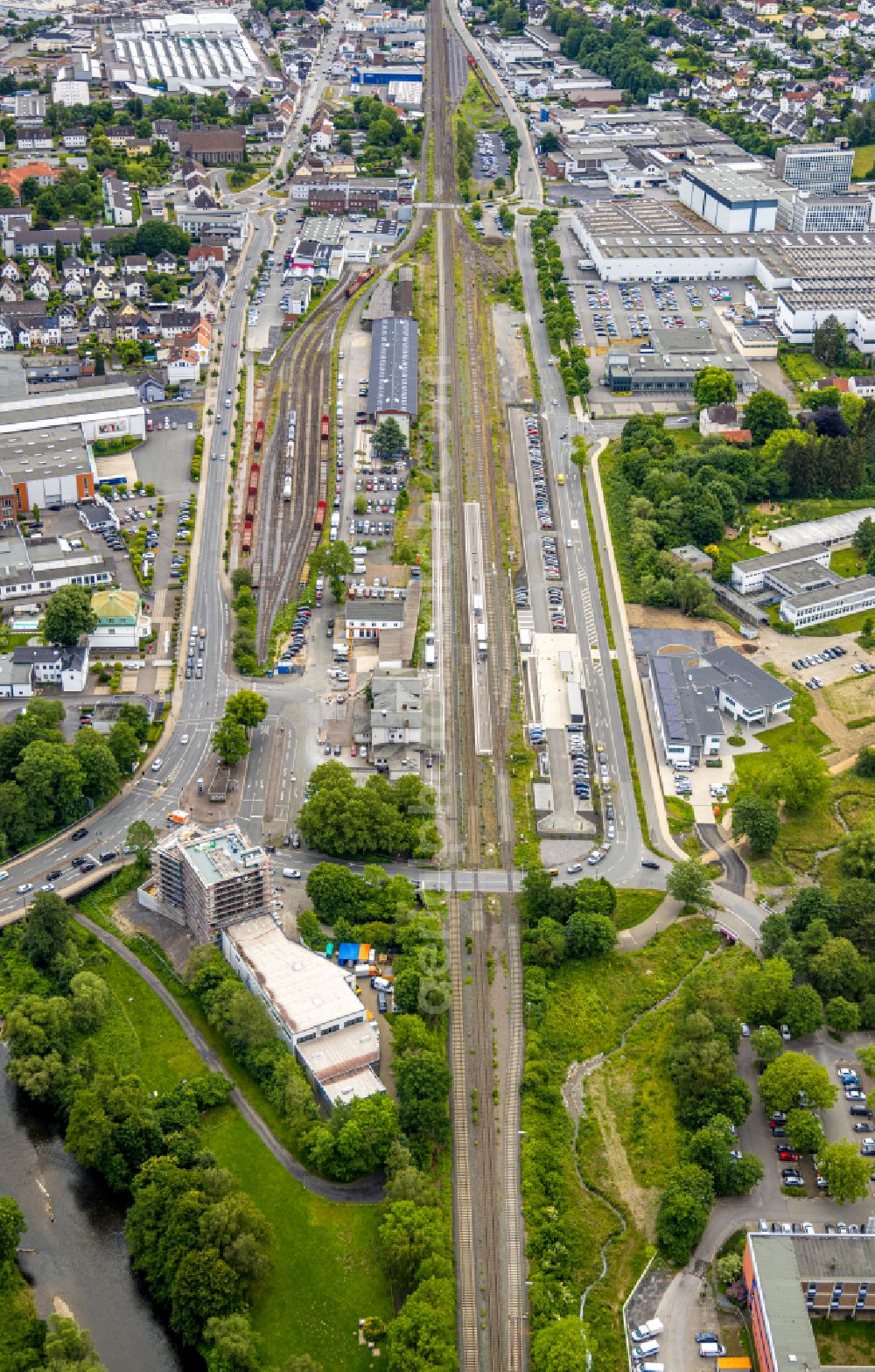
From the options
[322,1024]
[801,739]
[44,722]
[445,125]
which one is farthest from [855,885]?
[445,125]

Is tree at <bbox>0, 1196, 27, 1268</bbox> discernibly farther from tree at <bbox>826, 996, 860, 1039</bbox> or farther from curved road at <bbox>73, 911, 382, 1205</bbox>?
tree at <bbox>826, 996, 860, 1039</bbox>

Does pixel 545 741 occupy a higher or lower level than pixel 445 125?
lower

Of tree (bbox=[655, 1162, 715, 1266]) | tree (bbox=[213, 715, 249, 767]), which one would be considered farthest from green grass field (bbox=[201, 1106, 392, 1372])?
tree (bbox=[213, 715, 249, 767])

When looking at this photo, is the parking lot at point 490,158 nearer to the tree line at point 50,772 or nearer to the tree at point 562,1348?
the tree line at point 50,772

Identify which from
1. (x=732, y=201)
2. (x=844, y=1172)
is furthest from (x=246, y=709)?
(x=732, y=201)

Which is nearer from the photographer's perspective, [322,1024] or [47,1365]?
[47,1365]

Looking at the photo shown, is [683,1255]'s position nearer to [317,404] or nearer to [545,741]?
[545,741]

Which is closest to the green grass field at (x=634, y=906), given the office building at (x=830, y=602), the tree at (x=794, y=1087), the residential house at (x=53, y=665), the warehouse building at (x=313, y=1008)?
the tree at (x=794, y=1087)

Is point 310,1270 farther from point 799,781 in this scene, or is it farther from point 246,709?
point 799,781
